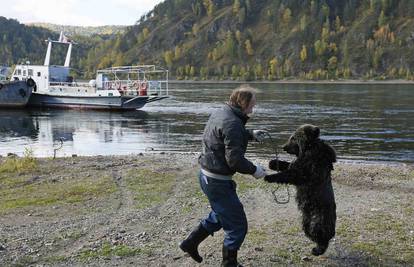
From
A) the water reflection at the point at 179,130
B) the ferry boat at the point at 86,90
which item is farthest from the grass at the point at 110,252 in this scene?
the ferry boat at the point at 86,90

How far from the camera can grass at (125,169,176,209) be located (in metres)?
10.7

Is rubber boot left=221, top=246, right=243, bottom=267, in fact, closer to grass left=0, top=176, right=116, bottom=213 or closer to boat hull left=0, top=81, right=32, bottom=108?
grass left=0, top=176, right=116, bottom=213

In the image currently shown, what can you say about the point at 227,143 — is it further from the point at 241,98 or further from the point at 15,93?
the point at 15,93

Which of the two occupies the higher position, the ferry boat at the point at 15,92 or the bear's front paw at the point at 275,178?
the bear's front paw at the point at 275,178

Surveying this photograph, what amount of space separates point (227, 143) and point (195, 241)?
65.3 inches

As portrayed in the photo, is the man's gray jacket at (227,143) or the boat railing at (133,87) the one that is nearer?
the man's gray jacket at (227,143)

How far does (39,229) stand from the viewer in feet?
28.2

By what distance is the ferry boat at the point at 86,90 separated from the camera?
5081cm

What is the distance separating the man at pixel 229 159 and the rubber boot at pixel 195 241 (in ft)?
1.58

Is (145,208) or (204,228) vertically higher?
(204,228)

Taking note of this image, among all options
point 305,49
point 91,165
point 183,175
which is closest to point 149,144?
point 91,165

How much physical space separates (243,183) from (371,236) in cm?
481

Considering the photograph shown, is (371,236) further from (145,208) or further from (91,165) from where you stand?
(91,165)

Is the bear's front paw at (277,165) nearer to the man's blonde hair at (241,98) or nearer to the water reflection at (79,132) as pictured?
the man's blonde hair at (241,98)
